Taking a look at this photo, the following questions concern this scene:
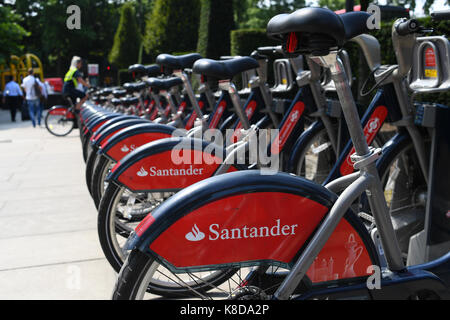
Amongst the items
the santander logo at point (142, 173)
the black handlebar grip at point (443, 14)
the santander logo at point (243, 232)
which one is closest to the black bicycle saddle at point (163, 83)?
the santander logo at point (142, 173)

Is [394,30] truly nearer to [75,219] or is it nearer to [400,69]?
[400,69]

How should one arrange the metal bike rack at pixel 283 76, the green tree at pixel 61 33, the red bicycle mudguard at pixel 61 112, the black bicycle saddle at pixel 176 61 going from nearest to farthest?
the black bicycle saddle at pixel 176 61, the metal bike rack at pixel 283 76, the red bicycle mudguard at pixel 61 112, the green tree at pixel 61 33

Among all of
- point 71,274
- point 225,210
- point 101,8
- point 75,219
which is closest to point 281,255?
point 225,210

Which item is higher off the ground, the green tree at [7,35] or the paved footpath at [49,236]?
the green tree at [7,35]

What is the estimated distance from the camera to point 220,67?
3006mm

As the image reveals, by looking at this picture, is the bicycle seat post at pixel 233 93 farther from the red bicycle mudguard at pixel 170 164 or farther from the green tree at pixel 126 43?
the green tree at pixel 126 43

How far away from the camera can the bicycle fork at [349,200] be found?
5.11ft

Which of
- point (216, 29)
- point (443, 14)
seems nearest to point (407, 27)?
point (443, 14)

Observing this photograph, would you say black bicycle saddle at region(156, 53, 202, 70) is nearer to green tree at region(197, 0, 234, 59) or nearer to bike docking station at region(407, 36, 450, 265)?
bike docking station at region(407, 36, 450, 265)

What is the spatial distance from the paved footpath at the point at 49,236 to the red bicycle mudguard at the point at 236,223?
4.54 feet

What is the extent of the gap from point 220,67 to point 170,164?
633 mm

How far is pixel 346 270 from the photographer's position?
1.74 m

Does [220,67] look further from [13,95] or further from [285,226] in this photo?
[13,95]

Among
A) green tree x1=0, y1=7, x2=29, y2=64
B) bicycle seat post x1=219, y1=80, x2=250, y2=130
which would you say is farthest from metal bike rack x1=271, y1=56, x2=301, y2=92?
green tree x1=0, y1=7, x2=29, y2=64
